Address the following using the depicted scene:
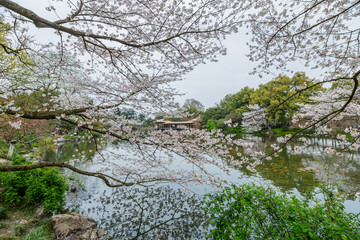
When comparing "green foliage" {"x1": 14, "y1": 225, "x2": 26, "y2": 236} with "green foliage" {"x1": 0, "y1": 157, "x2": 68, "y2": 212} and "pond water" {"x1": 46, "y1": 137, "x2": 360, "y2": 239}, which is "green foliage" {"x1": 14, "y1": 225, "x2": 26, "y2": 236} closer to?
"green foliage" {"x1": 0, "y1": 157, "x2": 68, "y2": 212}

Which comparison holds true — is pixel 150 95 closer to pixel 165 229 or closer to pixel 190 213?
pixel 165 229

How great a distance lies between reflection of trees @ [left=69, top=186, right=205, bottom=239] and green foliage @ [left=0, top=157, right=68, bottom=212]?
112cm

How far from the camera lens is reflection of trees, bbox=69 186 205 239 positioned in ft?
12.9

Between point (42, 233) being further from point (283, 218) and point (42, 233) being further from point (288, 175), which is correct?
point (288, 175)

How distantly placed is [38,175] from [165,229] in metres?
3.77

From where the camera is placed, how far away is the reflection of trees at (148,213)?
12.9 feet

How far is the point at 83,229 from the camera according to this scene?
12.0 ft

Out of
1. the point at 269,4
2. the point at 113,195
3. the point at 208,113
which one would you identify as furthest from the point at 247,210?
the point at 208,113

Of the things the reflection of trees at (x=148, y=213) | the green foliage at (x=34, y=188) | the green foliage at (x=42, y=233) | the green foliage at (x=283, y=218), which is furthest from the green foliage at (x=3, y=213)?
the green foliage at (x=283, y=218)

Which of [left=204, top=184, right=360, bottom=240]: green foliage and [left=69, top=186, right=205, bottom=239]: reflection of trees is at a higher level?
[left=204, top=184, right=360, bottom=240]: green foliage

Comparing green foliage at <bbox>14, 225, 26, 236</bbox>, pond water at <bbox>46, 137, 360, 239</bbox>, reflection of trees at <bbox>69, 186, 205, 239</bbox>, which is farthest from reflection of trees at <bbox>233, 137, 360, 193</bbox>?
green foliage at <bbox>14, 225, 26, 236</bbox>

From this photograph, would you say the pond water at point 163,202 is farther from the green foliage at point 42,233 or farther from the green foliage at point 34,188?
the green foliage at point 42,233

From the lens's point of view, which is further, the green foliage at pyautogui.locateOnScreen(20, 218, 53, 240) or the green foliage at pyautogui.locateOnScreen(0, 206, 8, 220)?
the green foliage at pyautogui.locateOnScreen(0, 206, 8, 220)

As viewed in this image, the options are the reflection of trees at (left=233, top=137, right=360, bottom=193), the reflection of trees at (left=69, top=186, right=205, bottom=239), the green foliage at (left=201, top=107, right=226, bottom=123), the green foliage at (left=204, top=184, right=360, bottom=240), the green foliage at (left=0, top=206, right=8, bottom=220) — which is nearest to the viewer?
the green foliage at (left=204, top=184, right=360, bottom=240)
